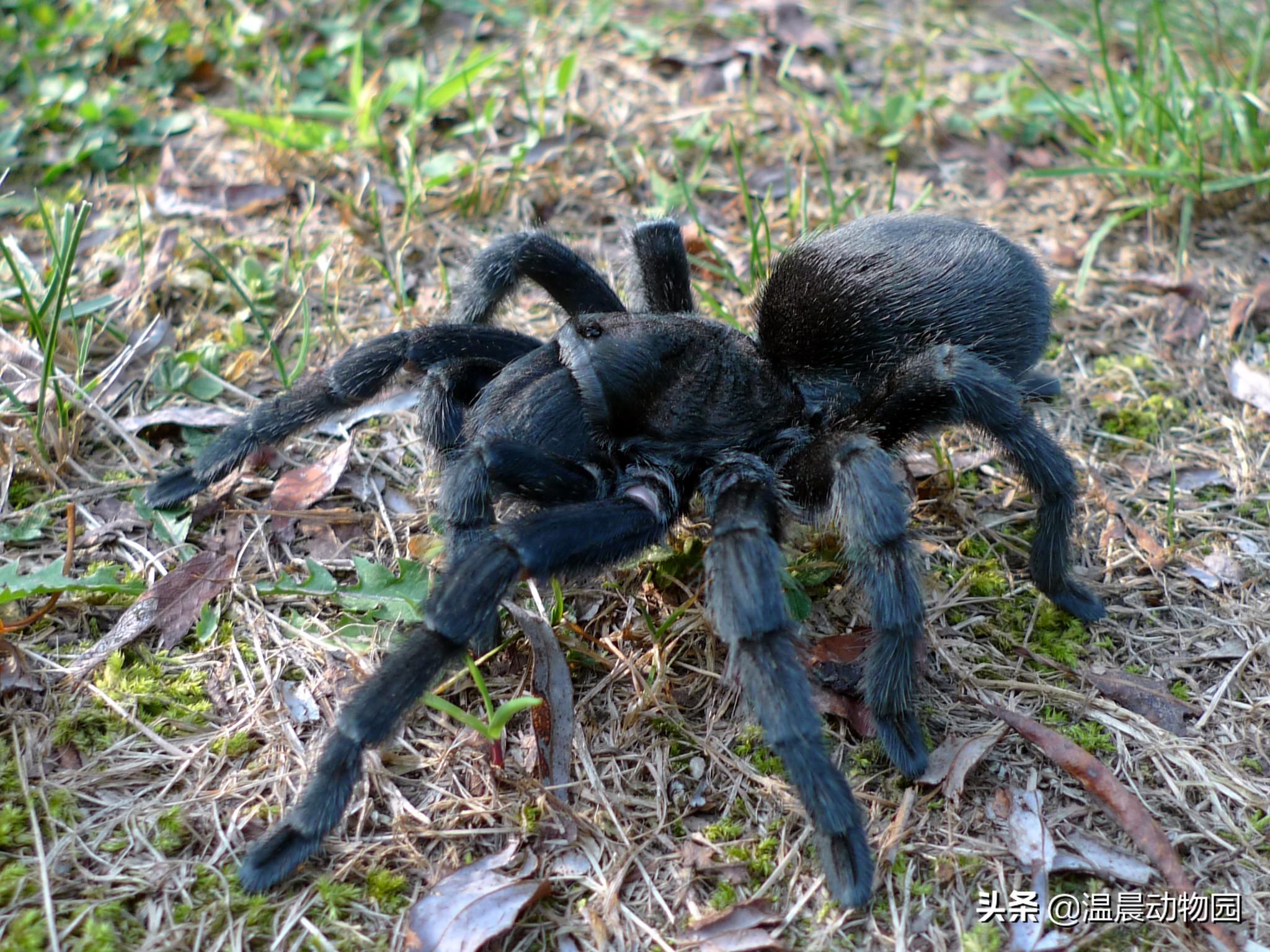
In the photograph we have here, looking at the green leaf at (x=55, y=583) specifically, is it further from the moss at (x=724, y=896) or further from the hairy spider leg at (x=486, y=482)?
the moss at (x=724, y=896)

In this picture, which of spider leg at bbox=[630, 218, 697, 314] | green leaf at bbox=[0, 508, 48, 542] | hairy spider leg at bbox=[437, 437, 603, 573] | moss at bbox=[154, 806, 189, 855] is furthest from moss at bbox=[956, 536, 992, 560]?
green leaf at bbox=[0, 508, 48, 542]

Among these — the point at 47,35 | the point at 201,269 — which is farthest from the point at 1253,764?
the point at 47,35

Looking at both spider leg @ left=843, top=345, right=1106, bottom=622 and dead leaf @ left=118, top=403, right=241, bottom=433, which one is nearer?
spider leg @ left=843, top=345, right=1106, bottom=622

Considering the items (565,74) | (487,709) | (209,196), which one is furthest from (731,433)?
(209,196)

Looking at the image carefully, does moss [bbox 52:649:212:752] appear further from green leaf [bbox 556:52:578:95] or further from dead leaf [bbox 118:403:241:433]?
green leaf [bbox 556:52:578:95]

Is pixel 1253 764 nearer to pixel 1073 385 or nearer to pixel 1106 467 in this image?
pixel 1106 467

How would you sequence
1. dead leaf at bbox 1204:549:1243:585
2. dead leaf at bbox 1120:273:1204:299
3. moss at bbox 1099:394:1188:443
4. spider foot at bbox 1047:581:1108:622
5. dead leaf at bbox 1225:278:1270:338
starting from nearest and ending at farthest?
1. spider foot at bbox 1047:581:1108:622
2. dead leaf at bbox 1204:549:1243:585
3. moss at bbox 1099:394:1188:443
4. dead leaf at bbox 1225:278:1270:338
5. dead leaf at bbox 1120:273:1204:299
